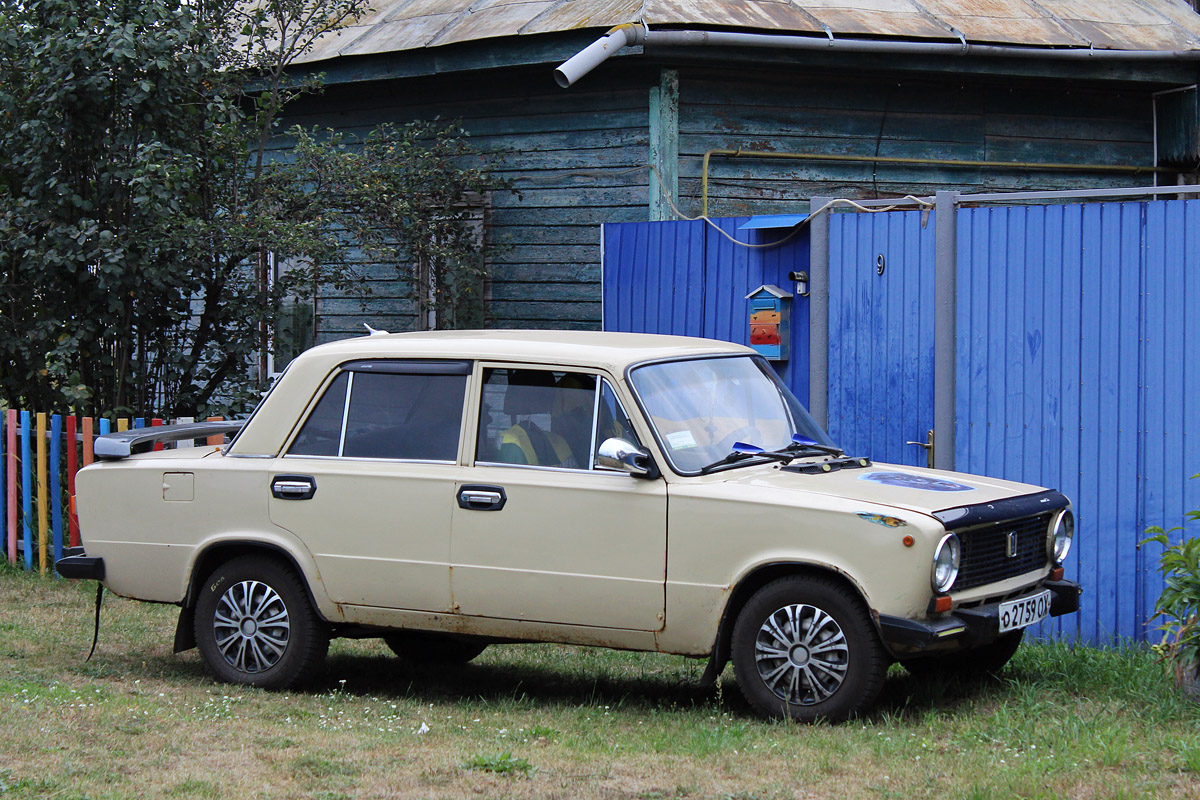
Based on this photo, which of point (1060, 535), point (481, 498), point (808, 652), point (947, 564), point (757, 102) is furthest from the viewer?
point (757, 102)

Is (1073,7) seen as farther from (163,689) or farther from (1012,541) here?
(163,689)

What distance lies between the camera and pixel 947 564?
5410mm

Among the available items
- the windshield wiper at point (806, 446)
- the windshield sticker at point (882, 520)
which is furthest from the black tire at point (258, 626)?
the windshield sticker at point (882, 520)

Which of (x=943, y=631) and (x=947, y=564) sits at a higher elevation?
(x=947, y=564)

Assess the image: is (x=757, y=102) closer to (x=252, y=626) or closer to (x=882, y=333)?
(x=882, y=333)

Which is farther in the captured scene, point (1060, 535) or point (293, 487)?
point (293, 487)

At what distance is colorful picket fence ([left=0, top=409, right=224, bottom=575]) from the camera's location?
376 inches

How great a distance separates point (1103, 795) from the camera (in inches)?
178

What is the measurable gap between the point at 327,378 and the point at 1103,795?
3936 mm

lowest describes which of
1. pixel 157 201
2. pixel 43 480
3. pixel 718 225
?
pixel 43 480

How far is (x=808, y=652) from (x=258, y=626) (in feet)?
8.93

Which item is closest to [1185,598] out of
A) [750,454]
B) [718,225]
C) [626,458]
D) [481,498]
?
[750,454]

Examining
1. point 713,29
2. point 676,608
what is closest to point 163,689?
point 676,608

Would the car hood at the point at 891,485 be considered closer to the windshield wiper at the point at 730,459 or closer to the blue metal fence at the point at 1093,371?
the windshield wiper at the point at 730,459
